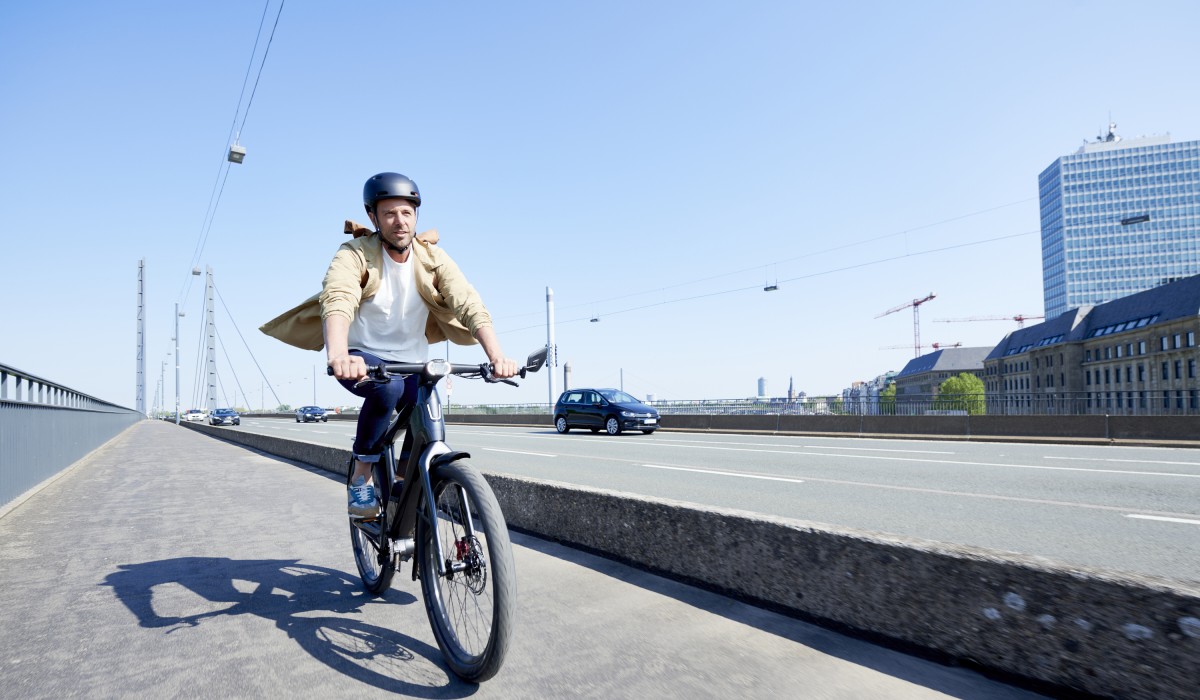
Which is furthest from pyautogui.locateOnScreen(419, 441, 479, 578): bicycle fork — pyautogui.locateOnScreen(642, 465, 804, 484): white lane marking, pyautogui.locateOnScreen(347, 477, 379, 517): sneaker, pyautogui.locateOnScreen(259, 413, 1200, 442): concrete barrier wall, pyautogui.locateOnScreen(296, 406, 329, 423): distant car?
pyautogui.locateOnScreen(296, 406, 329, 423): distant car

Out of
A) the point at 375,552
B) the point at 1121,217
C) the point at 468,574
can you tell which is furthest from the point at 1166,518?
the point at 1121,217

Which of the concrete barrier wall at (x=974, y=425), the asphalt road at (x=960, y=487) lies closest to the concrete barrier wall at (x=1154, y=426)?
the concrete barrier wall at (x=974, y=425)

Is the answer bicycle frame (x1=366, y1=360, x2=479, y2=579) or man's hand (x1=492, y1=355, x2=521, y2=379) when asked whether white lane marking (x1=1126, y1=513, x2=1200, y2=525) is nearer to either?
man's hand (x1=492, y1=355, x2=521, y2=379)

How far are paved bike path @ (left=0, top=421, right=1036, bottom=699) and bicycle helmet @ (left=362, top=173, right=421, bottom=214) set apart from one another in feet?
6.34

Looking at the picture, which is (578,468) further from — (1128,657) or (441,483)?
(1128,657)

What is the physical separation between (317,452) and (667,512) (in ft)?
27.3

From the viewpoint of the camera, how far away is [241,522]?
598cm

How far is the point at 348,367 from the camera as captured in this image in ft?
8.82

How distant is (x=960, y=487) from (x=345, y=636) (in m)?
7.64

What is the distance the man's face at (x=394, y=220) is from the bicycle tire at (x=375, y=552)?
1077mm

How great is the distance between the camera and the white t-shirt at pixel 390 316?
3.36 meters

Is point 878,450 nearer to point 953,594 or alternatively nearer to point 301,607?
point 953,594

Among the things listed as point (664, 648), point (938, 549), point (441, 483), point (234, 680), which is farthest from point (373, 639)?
point (938, 549)

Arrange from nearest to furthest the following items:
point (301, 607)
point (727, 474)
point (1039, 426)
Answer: point (301, 607) → point (727, 474) → point (1039, 426)
